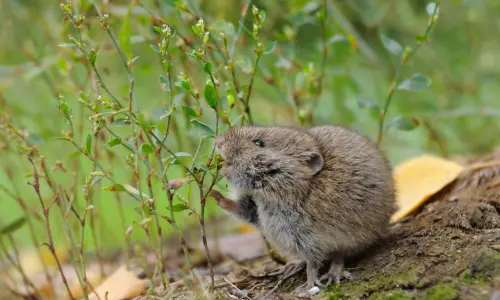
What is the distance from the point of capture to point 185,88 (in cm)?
318

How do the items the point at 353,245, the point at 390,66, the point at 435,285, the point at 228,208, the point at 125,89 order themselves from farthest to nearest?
1. the point at 390,66
2. the point at 125,89
3. the point at 228,208
4. the point at 353,245
5. the point at 435,285

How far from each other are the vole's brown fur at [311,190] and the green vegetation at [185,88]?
240 millimetres

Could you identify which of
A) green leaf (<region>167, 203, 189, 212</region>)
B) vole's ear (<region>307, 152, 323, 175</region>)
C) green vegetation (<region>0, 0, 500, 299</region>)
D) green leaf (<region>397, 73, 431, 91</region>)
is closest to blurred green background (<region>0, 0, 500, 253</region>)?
green vegetation (<region>0, 0, 500, 299</region>)

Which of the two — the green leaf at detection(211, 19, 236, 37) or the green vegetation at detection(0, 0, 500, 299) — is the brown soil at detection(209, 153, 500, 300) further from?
the green leaf at detection(211, 19, 236, 37)

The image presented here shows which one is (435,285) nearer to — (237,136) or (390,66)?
(237,136)

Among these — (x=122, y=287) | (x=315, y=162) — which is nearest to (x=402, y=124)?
(x=315, y=162)

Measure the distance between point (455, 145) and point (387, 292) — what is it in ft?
18.4

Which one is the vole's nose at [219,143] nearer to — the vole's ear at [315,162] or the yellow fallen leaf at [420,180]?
the vole's ear at [315,162]

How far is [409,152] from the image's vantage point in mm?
7957

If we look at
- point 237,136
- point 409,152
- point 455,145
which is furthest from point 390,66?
point 237,136

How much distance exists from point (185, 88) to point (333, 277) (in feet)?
4.57

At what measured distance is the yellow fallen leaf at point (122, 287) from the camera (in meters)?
4.04

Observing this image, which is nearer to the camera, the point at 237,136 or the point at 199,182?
the point at 199,182

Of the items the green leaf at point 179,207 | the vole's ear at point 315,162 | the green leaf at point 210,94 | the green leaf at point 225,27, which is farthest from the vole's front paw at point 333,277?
the green leaf at point 225,27
